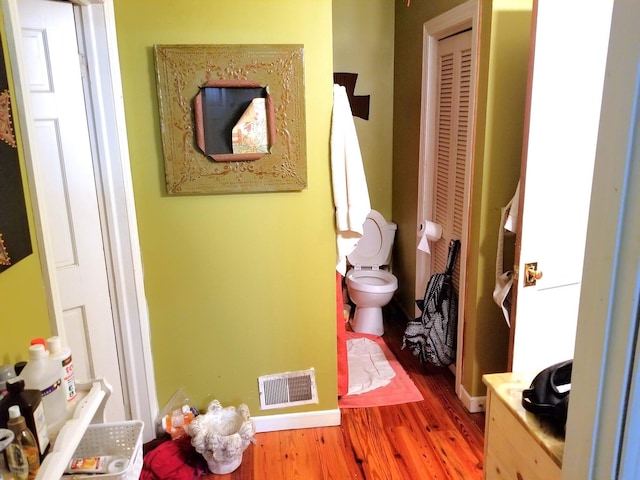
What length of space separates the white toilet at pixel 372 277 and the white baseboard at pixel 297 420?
1.08 metres

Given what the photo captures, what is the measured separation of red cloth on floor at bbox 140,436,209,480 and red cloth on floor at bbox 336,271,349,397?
0.84 m

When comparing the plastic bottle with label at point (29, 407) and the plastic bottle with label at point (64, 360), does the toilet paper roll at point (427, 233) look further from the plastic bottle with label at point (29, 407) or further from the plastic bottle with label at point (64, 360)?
the plastic bottle with label at point (29, 407)

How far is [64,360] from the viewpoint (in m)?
1.14

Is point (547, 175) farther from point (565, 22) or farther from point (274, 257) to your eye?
point (274, 257)

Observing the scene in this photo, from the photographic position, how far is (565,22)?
1855 mm

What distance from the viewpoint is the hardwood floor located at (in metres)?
2.23

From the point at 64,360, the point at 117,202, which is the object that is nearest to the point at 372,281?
the point at 117,202

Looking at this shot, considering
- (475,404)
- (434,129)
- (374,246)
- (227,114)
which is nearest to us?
(227,114)

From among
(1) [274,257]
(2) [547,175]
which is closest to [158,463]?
(1) [274,257]

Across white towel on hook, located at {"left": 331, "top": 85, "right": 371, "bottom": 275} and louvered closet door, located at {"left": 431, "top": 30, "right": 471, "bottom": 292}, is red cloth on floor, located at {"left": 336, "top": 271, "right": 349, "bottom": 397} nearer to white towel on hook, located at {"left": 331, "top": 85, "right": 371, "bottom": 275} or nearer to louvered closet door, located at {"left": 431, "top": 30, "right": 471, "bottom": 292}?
white towel on hook, located at {"left": 331, "top": 85, "right": 371, "bottom": 275}

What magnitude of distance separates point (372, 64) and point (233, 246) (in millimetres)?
2124

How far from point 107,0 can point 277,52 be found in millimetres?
683

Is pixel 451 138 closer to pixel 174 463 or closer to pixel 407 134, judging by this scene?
pixel 407 134

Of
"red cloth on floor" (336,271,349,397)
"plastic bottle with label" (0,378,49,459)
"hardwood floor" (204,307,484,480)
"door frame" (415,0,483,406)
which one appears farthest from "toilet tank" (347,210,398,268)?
"plastic bottle with label" (0,378,49,459)
